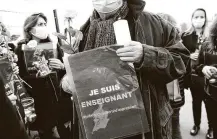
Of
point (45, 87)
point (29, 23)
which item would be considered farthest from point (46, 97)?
point (29, 23)

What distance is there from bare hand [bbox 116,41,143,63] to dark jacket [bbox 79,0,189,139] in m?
0.08

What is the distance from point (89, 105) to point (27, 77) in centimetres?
213

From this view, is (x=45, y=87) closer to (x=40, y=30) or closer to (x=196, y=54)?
(x=40, y=30)

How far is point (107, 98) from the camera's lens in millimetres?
1227

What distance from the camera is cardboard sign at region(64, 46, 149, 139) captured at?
4.02ft

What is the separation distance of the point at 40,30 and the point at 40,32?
35 mm

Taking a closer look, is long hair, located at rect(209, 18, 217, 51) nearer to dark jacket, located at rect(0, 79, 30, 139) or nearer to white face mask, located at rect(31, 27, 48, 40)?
white face mask, located at rect(31, 27, 48, 40)

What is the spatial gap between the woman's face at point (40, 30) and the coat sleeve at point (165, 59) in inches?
86.5

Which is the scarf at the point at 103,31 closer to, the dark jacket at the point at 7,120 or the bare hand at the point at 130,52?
the bare hand at the point at 130,52

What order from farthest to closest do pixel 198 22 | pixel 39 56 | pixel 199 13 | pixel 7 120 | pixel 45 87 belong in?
pixel 199 13
pixel 198 22
pixel 45 87
pixel 39 56
pixel 7 120

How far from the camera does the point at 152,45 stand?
1.40m

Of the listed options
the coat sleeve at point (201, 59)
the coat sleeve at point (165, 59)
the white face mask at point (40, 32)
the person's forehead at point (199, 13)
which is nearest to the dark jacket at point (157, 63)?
the coat sleeve at point (165, 59)

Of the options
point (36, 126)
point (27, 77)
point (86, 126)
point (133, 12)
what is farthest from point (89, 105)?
point (36, 126)

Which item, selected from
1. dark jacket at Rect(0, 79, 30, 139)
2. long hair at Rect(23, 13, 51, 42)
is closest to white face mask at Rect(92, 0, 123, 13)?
dark jacket at Rect(0, 79, 30, 139)
